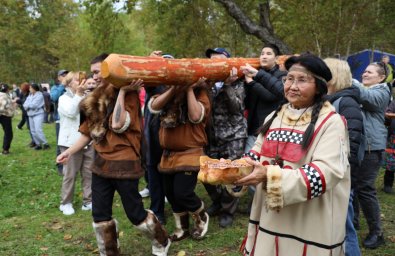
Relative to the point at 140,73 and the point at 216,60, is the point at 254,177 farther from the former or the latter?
the point at 216,60

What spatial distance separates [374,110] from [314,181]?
2809mm

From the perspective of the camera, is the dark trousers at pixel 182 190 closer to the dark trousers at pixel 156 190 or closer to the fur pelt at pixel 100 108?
the dark trousers at pixel 156 190

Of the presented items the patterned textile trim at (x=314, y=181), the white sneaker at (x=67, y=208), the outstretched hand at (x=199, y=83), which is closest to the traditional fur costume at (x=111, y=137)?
the outstretched hand at (x=199, y=83)

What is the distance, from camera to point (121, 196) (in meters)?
3.96

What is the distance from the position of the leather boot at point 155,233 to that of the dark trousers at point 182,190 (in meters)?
0.47

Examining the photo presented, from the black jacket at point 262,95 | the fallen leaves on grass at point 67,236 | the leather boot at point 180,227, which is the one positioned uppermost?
the black jacket at point 262,95

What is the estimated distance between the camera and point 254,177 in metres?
2.28

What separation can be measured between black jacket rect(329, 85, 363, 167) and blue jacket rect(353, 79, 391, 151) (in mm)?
571

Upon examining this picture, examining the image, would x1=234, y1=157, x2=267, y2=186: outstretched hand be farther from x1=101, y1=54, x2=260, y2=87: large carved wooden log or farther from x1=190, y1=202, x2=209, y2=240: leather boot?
x1=190, y1=202, x2=209, y2=240: leather boot

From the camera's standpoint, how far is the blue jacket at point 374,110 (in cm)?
440

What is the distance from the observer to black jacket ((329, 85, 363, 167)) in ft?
12.0

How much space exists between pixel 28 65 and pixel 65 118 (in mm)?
30517

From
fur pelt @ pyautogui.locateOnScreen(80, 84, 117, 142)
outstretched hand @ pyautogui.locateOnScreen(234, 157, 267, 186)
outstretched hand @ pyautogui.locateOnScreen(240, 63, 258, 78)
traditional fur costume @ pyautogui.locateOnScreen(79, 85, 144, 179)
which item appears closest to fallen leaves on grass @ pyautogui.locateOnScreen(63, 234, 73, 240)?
traditional fur costume @ pyautogui.locateOnScreen(79, 85, 144, 179)

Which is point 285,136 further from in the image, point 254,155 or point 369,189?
point 369,189
